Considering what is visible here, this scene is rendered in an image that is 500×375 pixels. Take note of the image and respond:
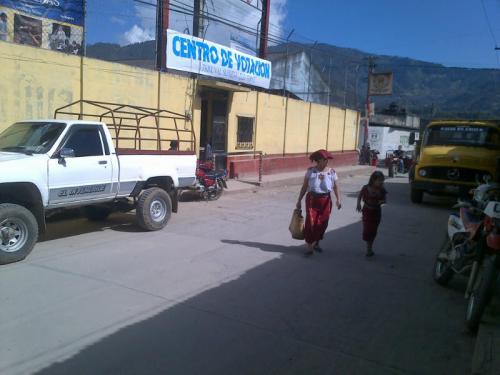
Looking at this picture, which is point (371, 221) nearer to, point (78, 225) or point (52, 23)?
point (78, 225)

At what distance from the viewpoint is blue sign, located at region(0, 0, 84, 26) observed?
12.5 metres

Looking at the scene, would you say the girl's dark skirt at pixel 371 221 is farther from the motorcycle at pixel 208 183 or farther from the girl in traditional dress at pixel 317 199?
the motorcycle at pixel 208 183

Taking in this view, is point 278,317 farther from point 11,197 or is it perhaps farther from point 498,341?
point 11,197

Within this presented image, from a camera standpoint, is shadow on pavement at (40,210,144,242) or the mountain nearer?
shadow on pavement at (40,210,144,242)

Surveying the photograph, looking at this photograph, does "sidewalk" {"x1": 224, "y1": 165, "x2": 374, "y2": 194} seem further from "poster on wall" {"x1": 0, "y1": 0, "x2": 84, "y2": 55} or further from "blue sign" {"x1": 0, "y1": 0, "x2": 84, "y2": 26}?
"blue sign" {"x1": 0, "y1": 0, "x2": 84, "y2": 26}

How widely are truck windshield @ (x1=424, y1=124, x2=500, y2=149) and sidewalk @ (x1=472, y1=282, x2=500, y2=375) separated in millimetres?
9720

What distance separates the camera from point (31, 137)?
23.5ft

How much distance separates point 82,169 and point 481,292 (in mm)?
5722

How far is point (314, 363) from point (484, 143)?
1151 centimetres

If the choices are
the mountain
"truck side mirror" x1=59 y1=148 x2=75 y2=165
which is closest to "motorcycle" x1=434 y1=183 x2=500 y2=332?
"truck side mirror" x1=59 y1=148 x2=75 y2=165

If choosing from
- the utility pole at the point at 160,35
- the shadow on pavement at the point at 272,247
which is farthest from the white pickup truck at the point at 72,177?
the utility pole at the point at 160,35

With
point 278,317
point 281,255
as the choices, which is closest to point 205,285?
point 278,317

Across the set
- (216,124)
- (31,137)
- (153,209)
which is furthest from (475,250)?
(216,124)

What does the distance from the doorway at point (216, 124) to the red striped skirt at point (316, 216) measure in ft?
30.9
